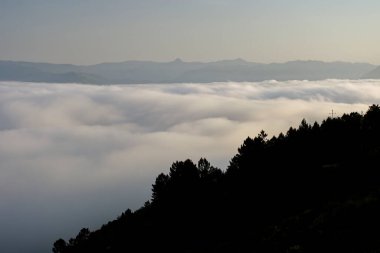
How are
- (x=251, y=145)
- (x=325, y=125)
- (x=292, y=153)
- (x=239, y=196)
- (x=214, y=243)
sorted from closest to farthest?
1. (x=214, y=243)
2. (x=239, y=196)
3. (x=292, y=153)
4. (x=251, y=145)
5. (x=325, y=125)

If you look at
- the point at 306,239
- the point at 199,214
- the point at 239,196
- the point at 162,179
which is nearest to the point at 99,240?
the point at 162,179

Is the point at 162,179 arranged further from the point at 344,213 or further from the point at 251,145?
the point at 344,213

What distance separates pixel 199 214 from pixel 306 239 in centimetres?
3262

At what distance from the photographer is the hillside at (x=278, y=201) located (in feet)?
104

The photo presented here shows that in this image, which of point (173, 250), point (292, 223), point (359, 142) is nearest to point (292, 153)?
point (359, 142)

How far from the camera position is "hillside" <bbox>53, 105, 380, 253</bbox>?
1253 inches

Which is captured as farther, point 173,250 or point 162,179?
point 162,179

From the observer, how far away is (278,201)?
52.7m

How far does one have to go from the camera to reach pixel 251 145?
7031 cm

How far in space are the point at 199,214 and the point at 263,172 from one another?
33.1ft

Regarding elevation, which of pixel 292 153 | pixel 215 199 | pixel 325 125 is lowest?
pixel 215 199

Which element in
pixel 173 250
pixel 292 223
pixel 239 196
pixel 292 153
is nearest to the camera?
pixel 292 223

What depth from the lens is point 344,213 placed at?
33500 mm

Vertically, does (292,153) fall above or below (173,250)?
above
